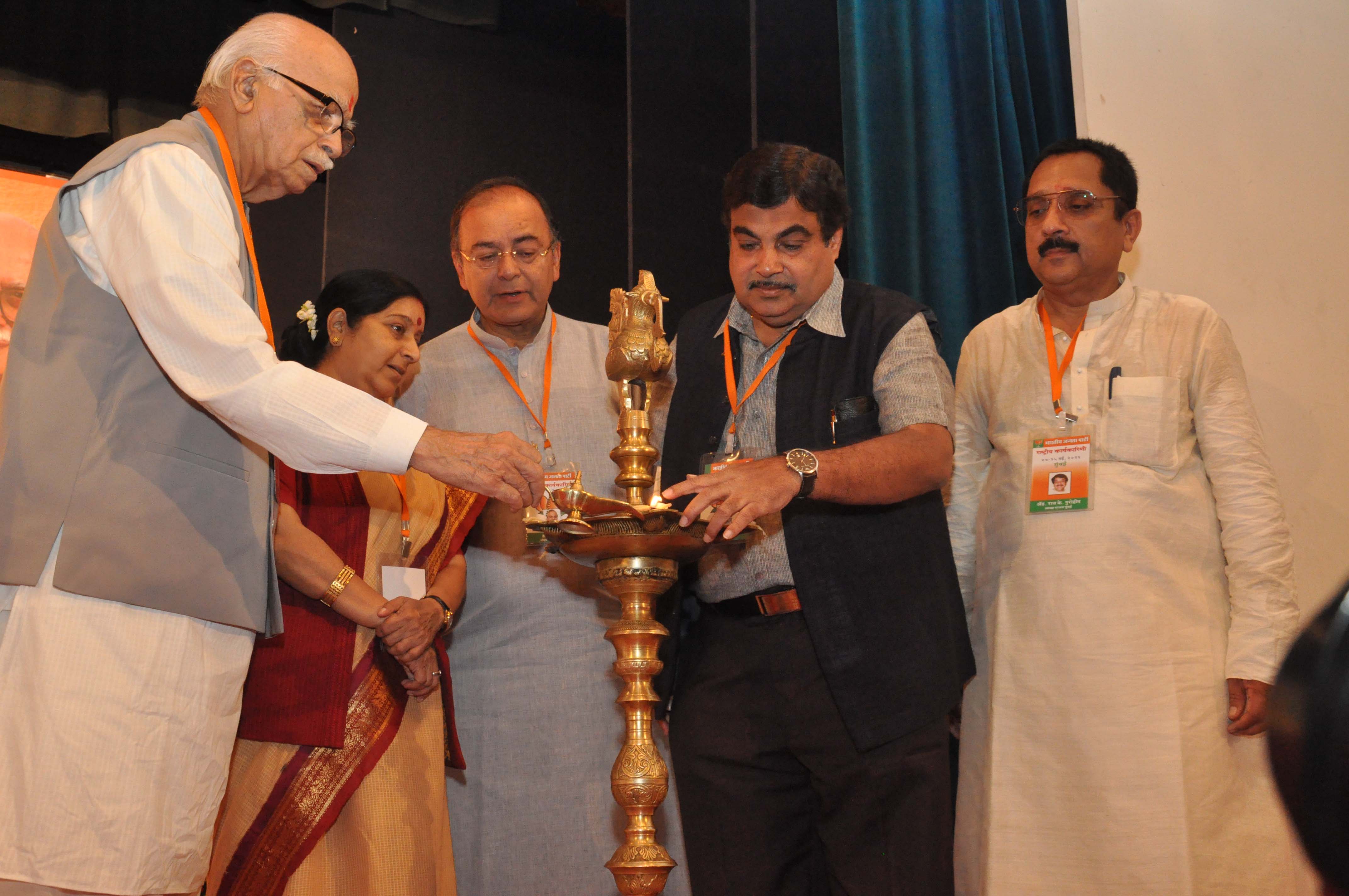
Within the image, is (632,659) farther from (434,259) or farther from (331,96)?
(434,259)

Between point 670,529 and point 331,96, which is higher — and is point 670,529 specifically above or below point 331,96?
below

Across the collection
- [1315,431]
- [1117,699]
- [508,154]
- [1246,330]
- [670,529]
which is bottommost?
[1117,699]

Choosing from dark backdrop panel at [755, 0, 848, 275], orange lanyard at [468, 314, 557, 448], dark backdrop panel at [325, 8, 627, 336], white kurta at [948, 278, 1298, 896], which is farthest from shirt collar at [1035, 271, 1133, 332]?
dark backdrop panel at [325, 8, 627, 336]

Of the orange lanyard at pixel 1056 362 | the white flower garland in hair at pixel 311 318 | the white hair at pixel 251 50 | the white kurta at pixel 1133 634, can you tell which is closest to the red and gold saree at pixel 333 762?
the white flower garland in hair at pixel 311 318

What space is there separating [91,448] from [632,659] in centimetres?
94

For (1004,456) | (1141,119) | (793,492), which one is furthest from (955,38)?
(793,492)

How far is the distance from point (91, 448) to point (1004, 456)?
1.98m

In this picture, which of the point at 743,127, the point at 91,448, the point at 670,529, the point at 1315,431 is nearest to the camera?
the point at 91,448

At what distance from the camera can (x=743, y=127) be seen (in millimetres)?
3426

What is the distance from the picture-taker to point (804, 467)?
6.15ft

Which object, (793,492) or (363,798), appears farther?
(363,798)

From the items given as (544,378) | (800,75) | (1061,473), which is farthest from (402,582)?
(800,75)

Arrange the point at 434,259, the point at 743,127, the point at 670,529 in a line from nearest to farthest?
the point at 670,529, the point at 743,127, the point at 434,259

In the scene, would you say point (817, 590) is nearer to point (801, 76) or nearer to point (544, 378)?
point (544, 378)
